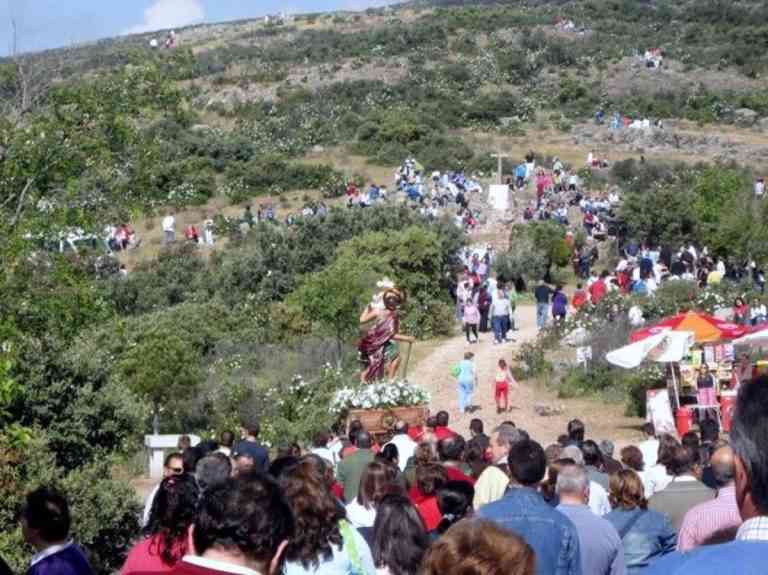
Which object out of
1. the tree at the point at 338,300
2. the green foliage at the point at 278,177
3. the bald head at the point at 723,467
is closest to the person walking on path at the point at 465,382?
the tree at the point at 338,300

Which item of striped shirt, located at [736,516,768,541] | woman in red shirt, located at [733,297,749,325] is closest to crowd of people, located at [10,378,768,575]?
striped shirt, located at [736,516,768,541]

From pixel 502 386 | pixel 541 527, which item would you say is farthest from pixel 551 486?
pixel 502 386

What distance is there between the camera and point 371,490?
698cm

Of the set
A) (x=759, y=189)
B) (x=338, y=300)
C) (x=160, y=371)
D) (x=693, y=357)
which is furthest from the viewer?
(x=759, y=189)

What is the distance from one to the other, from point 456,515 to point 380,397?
10.9m

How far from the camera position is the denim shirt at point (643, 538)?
22.3 ft

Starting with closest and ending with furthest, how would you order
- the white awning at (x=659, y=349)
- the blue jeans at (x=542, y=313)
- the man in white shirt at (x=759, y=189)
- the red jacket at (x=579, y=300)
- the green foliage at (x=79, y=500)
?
the green foliage at (x=79, y=500) < the white awning at (x=659, y=349) < the blue jeans at (x=542, y=313) < the red jacket at (x=579, y=300) < the man in white shirt at (x=759, y=189)

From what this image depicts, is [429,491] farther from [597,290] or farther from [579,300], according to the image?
[579,300]

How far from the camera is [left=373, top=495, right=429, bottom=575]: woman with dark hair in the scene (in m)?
5.93

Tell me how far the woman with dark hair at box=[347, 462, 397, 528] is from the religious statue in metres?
13.3

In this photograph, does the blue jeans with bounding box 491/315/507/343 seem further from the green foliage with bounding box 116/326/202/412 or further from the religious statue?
the religious statue

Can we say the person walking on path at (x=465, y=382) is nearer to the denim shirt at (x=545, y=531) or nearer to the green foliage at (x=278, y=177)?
the denim shirt at (x=545, y=531)

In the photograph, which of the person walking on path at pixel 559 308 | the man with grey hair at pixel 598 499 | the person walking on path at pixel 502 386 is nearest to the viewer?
the man with grey hair at pixel 598 499

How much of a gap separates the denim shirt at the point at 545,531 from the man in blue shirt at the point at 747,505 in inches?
91.6
